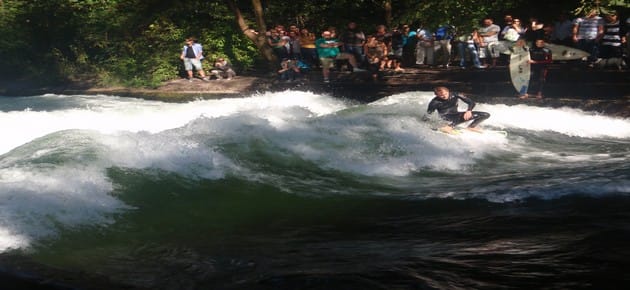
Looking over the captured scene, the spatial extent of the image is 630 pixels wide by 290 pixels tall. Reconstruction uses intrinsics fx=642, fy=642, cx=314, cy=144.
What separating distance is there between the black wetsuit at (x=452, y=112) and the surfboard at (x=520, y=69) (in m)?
2.89

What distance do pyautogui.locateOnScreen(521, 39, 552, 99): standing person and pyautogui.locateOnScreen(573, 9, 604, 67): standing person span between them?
900 mm

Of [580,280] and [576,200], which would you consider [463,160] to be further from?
[580,280]

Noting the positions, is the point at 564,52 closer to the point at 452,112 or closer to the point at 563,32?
the point at 563,32

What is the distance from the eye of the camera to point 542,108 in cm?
1352

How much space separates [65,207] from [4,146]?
219 inches

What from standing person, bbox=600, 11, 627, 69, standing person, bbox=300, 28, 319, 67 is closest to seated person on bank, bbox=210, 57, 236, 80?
standing person, bbox=300, 28, 319, 67

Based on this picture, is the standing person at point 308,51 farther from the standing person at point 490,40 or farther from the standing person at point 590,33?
the standing person at point 590,33

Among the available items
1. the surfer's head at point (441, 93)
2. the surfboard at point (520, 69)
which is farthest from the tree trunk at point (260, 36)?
the surfer's head at point (441, 93)

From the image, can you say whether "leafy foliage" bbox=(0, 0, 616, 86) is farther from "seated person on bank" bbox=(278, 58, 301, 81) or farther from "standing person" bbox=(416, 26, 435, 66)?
"seated person on bank" bbox=(278, 58, 301, 81)

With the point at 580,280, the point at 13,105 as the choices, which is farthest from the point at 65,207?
the point at 13,105

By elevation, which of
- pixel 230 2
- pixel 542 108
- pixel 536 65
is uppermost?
pixel 230 2

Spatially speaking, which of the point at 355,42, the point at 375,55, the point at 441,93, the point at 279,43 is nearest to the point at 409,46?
the point at 375,55

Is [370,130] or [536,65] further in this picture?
[536,65]

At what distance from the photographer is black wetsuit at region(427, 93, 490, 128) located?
1122 centimetres
